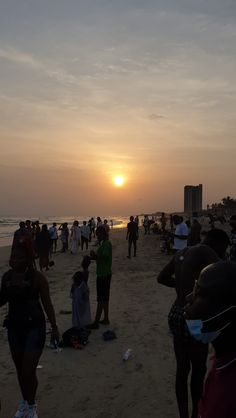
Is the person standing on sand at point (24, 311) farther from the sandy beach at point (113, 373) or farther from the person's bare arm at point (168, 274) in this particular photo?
the person's bare arm at point (168, 274)

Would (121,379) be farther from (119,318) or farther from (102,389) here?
(119,318)

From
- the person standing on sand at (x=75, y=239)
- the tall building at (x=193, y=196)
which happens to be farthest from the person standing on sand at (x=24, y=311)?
the tall building at (x=193, y=196)

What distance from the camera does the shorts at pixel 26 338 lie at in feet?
14.6

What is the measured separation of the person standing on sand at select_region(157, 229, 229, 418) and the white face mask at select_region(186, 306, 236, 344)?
7.58 feet

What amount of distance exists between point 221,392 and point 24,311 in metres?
2.94

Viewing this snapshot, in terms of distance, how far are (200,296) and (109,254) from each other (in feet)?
22.7

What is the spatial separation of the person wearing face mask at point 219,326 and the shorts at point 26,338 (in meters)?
2.82

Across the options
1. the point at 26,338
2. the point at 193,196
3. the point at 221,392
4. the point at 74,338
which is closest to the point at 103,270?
the point at 74,338

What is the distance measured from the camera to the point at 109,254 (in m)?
A: 8.77

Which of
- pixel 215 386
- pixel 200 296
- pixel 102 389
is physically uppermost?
pixel 200 296

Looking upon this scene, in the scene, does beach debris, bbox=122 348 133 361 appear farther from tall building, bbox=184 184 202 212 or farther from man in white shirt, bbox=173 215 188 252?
tall building, bbox=184 184 202 212

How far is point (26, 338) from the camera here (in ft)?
14.6

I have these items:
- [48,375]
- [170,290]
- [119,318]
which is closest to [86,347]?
[48,375]

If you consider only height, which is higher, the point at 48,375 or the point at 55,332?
the point at 55,332
